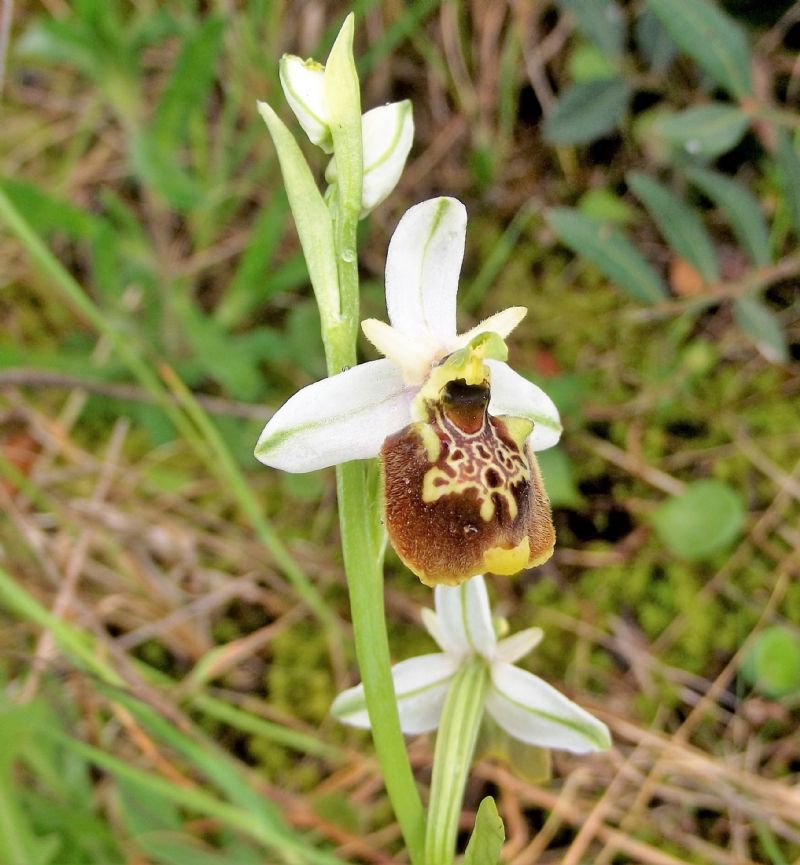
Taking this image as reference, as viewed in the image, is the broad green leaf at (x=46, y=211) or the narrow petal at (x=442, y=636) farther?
the broad green leaf at (x=46, y=211)

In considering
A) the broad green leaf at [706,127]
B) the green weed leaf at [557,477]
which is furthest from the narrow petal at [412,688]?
the broad green leaf at [706,127]

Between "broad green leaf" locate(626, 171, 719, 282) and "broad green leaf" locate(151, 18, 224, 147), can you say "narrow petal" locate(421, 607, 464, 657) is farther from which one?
"broad green leaf" locate(151, 18, 224, 147)

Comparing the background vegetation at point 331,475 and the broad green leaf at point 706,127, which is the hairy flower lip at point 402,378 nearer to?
the background vegetation at point 331,475

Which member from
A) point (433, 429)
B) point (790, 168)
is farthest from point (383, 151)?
point (790, 168)

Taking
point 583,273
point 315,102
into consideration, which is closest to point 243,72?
point 583,273

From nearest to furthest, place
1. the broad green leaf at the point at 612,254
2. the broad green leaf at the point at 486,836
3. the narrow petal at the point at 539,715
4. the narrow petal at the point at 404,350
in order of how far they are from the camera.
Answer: the broad green leaf at the point at 486,836
the narrow petal at the point at 404,350
the narrow petal at the point at 539,715
the broad green leaf at the point at 612,254

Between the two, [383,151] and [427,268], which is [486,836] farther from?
[383,151]
